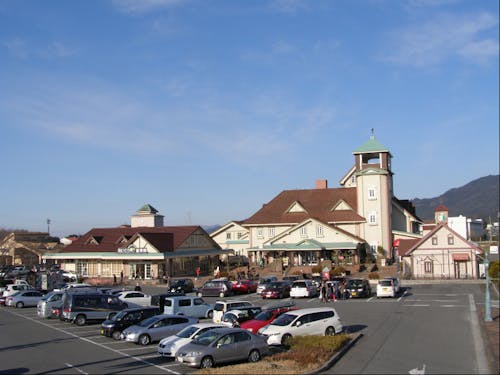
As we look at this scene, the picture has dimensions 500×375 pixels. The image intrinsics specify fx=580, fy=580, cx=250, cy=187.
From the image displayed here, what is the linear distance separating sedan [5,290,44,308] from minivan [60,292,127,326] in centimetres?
1078

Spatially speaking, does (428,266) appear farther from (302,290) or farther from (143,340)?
(143,340)

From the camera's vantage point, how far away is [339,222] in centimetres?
6769

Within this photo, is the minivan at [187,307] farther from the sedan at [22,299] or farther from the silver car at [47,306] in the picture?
the sedan at [22,299]

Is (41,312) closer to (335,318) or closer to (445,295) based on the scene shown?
(335,318)

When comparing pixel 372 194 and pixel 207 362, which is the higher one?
pixel 372 194

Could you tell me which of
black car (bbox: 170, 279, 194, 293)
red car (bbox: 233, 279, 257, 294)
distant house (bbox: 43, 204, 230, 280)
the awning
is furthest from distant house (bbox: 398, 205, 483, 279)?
distant house (bbox: 43, 204, 230, 280)

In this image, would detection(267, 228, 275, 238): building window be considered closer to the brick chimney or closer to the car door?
the brick chimney

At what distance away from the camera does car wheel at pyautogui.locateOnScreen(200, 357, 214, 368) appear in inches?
741

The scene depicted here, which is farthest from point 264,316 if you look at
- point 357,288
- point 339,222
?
point 339,222

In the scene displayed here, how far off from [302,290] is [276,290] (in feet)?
6.52

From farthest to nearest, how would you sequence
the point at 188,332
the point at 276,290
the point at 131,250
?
the point at 131,250, the point at 276,290, the point at 188,332

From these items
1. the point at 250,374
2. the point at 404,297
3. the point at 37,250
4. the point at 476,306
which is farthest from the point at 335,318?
the point at 37,250

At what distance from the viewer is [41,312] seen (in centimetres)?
3459

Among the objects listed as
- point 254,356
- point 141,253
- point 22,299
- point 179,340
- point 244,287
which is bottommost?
point 22,299
